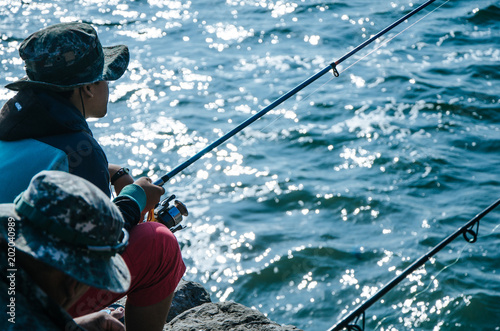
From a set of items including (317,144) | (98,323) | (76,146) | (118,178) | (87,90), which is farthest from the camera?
(317,144)

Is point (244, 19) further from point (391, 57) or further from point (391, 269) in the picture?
point (391, 269)

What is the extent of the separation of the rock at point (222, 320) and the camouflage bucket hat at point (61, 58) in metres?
1.20

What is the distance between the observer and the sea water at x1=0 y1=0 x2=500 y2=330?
5.00 metres

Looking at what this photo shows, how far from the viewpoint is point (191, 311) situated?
3.23 m

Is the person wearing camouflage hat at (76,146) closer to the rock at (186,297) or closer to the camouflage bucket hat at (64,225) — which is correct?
the camouflage bucket hat at (64,225)

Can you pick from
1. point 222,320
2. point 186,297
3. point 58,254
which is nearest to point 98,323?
point 58,254

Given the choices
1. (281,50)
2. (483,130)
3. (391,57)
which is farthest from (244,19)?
(483,130)

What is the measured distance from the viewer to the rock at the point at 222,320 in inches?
119

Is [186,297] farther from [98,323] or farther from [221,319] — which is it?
[98,323]

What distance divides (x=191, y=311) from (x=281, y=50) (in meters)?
6.25

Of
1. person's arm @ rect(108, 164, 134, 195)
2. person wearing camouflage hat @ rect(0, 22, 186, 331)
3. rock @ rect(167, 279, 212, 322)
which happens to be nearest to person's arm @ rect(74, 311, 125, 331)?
person wearing camouflage hat @ rect(0, 22, 186, 331)

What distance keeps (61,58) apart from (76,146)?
0.38 metres

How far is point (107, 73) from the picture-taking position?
8.81 feet

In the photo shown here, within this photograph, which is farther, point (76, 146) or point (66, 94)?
point (66, 94)
